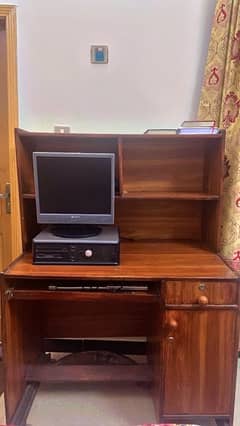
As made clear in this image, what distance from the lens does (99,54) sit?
2.09 metres

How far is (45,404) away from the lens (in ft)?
6.16

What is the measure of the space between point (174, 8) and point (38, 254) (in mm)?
1550

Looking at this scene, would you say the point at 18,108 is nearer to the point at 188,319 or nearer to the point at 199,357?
the point at 188,319

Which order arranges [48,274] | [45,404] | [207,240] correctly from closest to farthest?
[48,274]
[45,404]
[207,240]

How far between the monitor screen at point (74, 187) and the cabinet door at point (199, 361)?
601 mm

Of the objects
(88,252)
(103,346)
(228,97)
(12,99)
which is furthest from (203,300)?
(12,99)

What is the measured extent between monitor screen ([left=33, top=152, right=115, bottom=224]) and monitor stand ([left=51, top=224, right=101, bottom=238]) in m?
0.06

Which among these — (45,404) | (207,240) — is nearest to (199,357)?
(207,240)

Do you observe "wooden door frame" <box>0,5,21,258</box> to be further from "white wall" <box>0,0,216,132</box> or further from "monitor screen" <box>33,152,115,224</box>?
"monitor screen" <box>33,152,115,224</box>

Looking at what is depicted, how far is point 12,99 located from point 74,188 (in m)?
0.76

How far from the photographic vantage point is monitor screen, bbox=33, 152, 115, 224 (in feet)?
5.69

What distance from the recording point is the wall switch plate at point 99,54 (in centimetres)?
209

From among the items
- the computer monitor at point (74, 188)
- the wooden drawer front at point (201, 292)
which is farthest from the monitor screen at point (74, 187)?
the wooden drawer front at point (201, 292)

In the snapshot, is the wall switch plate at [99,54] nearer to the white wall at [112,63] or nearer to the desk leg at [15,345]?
the white wall at [112,63]
